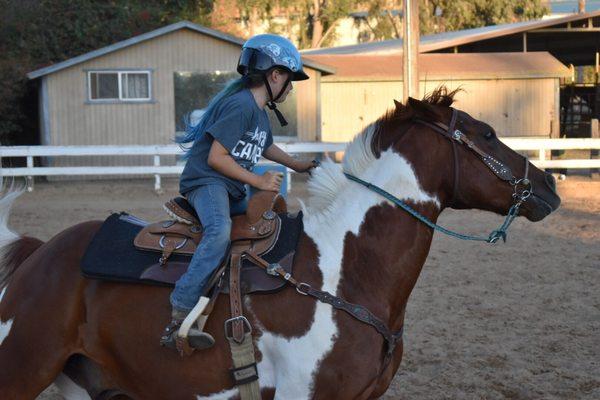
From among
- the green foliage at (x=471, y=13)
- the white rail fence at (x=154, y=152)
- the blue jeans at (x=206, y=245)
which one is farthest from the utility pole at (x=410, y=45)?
→ the green foliage at (x=471, y=13)

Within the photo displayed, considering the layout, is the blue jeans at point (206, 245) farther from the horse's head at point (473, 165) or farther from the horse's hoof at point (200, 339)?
the horse's head at point (473, 165)

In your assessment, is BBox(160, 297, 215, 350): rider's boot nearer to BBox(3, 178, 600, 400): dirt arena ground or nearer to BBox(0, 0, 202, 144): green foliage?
BBox(3, 178, 600, 400): dirt arena ground

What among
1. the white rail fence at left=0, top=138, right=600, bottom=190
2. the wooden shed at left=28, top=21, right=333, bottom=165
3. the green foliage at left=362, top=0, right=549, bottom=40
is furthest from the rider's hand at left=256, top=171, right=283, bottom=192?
the green foliage at left=362, top=0, right=549, bottom=40

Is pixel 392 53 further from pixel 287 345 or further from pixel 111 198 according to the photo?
pixel 287 345

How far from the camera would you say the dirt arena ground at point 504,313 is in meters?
5.93

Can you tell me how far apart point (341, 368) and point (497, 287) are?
18.1ft

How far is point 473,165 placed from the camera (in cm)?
407

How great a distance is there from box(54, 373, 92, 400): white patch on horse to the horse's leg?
259 mm

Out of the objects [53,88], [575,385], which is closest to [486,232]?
[575,385]

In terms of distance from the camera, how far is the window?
22.1 metres

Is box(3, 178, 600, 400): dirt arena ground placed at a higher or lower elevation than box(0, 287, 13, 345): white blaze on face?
lower

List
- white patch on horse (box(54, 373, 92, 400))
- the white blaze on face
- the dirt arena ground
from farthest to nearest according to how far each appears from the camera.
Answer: the dirt arena ground, white patch on horse (box(54, 373, 92, 400)), the white blaze on face

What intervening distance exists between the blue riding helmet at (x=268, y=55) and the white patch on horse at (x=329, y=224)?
557 millimetres

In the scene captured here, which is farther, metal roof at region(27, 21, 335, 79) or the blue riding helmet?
metal roof at region(27, 21, 335, 79)
